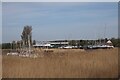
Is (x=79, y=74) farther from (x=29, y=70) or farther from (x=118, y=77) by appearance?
(x=29, y=70)

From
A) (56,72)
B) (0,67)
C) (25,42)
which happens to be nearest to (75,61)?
(56,72)

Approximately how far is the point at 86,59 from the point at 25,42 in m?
6.01

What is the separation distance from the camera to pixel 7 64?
6.94m

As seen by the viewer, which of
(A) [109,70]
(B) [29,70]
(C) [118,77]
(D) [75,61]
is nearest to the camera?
(C) [118,77]

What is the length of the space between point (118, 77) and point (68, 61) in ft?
5.90

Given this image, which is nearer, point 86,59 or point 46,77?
point 46,77

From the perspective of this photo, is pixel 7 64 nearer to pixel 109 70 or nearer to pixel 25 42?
pixel 109 70

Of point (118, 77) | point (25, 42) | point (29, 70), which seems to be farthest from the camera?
point (25, 42)

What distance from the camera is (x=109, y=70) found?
19.7ft

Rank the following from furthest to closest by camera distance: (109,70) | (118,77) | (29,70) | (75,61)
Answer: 1. (75,61)
2. (29,70)
3. (109,70)
4. (118,77)

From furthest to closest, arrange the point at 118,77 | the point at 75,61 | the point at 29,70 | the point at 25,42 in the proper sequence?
the point at 25,42 → the point at 75,61 → the point at 29,70 → the point at 118,77

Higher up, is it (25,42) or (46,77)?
(25,42)

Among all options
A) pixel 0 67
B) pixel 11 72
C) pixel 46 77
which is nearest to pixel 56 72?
pixel 46 77

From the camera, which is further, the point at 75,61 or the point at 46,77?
the point at 75,61
